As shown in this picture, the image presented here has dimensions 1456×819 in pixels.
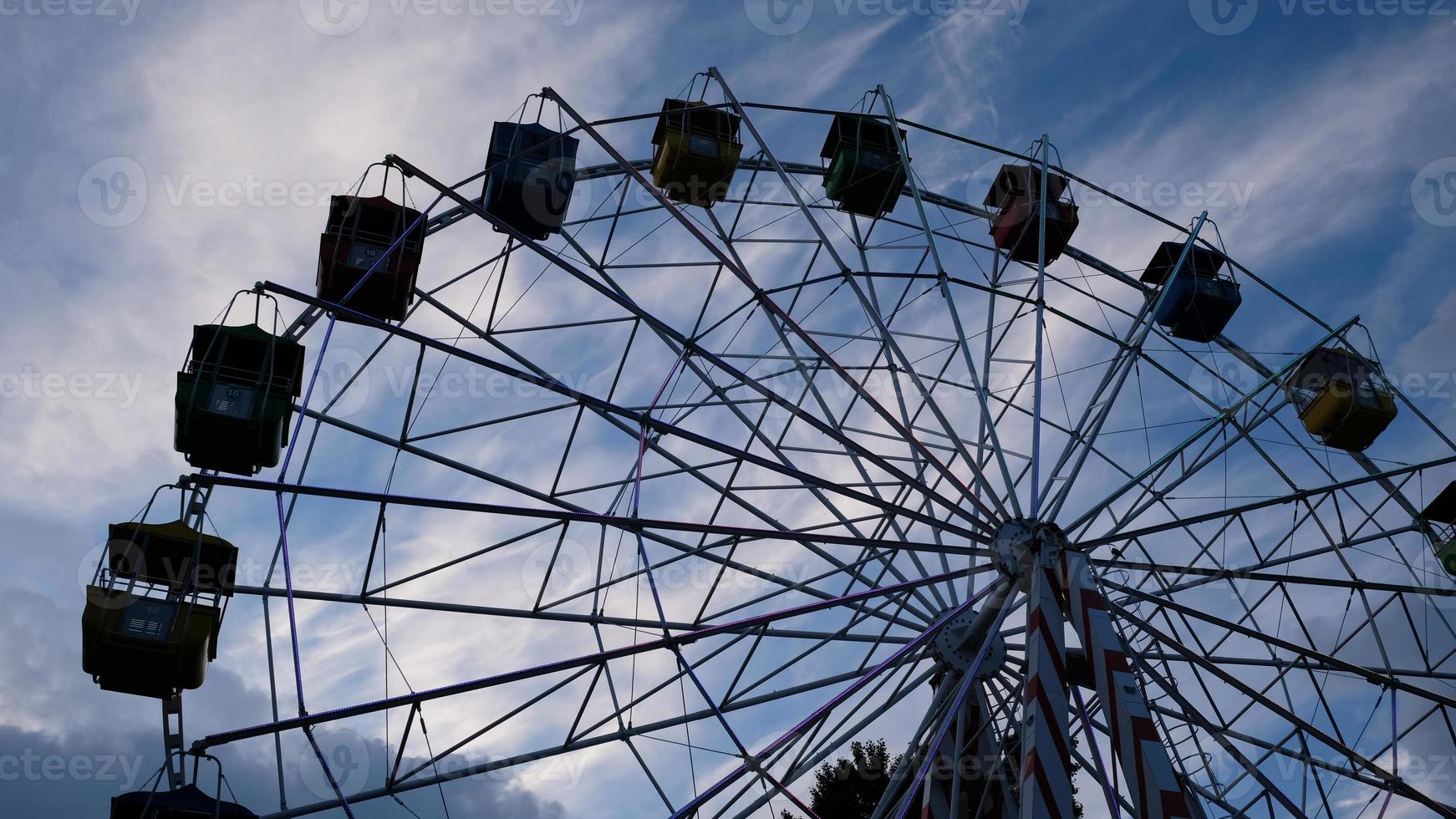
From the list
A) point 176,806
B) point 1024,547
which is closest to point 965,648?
point 1024,547

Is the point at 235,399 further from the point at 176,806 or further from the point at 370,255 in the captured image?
the point at 176,806

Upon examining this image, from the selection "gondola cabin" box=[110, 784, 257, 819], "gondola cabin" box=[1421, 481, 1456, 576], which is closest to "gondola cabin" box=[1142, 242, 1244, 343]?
"gondola cabin" box=[1421, 481, 1456, 576]

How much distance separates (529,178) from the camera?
19.0m

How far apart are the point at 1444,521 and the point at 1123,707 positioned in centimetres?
1129

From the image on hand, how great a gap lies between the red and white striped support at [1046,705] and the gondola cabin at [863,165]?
8.47 meters

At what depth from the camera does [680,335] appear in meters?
16.2

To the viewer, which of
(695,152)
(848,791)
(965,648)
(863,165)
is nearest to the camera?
(965,648)

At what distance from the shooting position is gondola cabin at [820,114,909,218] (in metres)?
21.5

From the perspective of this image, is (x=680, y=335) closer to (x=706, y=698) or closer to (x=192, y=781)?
(x=706, y=698)

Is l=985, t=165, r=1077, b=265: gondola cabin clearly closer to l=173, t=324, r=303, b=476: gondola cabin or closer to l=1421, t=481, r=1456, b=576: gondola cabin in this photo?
l=1421, t=481, r=1456, b=576: gondola cabin

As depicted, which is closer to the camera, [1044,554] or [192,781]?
[192,781]

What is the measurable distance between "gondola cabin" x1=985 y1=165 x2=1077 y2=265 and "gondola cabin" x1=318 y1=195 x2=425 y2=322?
9717 millimetres

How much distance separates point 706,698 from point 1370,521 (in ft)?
38.0

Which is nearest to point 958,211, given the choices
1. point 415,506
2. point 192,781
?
point 415,506
